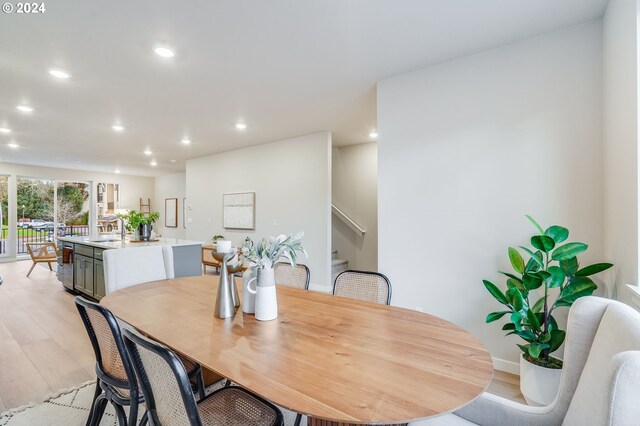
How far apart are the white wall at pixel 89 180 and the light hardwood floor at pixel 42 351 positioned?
489cm

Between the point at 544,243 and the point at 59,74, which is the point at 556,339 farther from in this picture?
the point at 59,74

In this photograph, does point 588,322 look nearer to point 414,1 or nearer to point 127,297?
point 414,1

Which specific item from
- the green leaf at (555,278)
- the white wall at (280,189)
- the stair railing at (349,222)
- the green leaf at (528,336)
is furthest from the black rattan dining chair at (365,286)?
the stair railing at (349,222)

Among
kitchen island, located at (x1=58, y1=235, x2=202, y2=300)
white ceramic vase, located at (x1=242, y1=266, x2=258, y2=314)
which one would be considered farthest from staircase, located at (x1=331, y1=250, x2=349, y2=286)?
white ceramic vase, located at (x1=242, y1=266, x2=258, y2=314)

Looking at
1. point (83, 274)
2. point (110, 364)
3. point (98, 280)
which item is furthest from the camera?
point (83, 274)

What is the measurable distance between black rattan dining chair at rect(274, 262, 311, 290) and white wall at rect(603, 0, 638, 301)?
6.28ft

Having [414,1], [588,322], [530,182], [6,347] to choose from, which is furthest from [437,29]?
[6,347]

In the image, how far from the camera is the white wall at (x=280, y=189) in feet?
16.7

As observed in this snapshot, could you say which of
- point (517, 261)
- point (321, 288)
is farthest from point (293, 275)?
point (321, 288)

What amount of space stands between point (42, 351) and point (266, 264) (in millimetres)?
2877

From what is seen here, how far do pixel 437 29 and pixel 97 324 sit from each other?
9.26ft

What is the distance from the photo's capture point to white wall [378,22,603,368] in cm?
222

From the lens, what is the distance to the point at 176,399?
942 millimetres

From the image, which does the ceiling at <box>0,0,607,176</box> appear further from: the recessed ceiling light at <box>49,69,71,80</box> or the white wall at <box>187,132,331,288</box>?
the white wall at <box>187,132,331,288</box>
